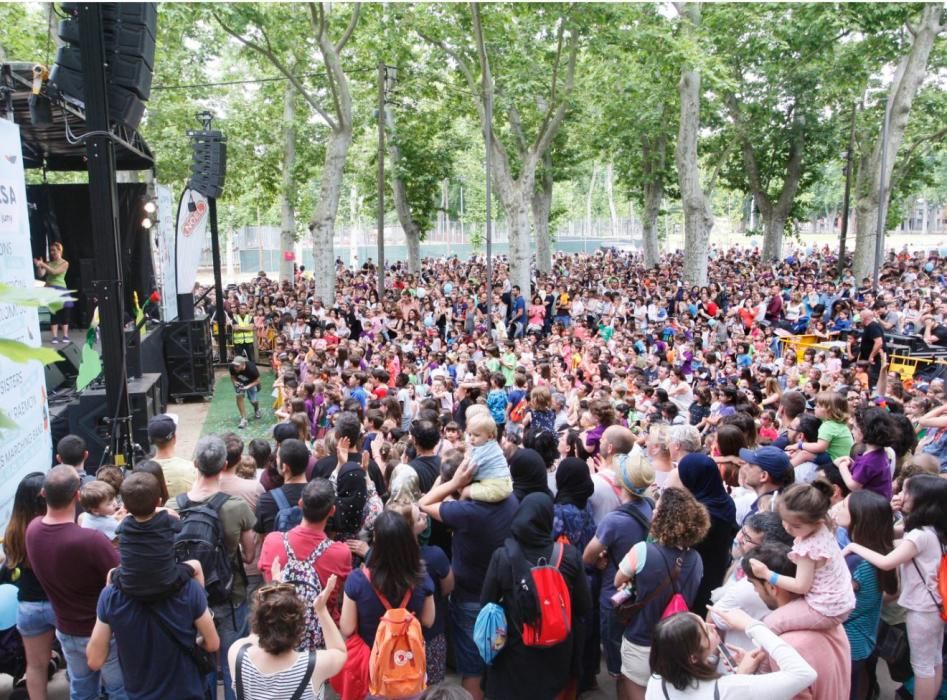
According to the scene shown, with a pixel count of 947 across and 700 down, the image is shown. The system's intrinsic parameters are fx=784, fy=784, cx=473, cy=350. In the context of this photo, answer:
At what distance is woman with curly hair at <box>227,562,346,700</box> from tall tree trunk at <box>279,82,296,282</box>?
890 inches

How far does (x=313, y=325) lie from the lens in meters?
16.7

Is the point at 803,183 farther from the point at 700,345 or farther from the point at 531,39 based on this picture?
the point at 700,345

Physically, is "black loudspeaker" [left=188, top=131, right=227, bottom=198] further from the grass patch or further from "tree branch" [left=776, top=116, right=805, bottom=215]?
"tree branch" [left=776, top=116, right=805, bottom=215]

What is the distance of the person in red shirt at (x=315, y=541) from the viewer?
381 centimetres

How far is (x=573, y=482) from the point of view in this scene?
4324mm

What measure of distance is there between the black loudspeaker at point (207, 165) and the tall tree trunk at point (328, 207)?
4187 millimetres

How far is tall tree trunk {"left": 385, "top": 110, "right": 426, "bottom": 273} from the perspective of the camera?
26.8 m

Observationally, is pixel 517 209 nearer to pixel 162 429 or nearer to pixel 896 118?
pixel 896 118

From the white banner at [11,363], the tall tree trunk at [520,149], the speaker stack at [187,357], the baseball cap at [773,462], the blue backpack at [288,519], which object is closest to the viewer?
the blue backpack at [288,519]

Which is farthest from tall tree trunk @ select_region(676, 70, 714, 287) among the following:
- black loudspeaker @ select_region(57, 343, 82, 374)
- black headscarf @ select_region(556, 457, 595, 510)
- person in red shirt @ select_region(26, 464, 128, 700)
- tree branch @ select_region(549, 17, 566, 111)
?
person in red shirt @ select_region(26, 464, 128, 700)

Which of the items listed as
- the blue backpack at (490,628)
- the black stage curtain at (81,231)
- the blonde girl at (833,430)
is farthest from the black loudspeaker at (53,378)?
the blonde girl at (833,430)

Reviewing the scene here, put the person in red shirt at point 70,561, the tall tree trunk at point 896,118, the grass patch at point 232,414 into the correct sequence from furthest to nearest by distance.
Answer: the tall tree trunk at point 896,118, the grass patch at point 232,414, the person in red shirt at point 70,561

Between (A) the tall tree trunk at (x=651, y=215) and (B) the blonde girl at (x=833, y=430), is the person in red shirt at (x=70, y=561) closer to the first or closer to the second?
(B) the blonde girl at (x=833, y=430)

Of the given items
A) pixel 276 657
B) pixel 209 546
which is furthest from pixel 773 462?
pixel 209 546
